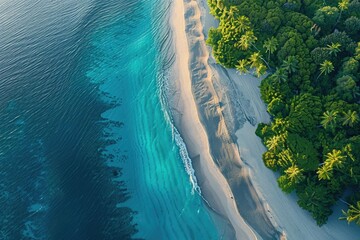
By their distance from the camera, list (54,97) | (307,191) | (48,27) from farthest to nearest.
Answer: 1. (48,27)
2. (54,97)
3. (307,191)

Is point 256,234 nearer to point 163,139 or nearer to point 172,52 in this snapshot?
point 163,139

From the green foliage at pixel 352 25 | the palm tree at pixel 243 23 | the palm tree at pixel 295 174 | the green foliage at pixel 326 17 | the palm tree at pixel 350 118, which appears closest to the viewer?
the palm tree at pixel 295 174

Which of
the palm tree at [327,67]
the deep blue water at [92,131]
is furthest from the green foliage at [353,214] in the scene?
the palm tree at [327,67]

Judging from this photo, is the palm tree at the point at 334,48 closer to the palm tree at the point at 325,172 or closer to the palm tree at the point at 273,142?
the palm tree at the point at 273,142

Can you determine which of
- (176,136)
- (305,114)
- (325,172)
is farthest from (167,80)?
(325,172)

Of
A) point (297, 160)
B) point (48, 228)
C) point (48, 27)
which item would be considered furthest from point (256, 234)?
point (48, 27)

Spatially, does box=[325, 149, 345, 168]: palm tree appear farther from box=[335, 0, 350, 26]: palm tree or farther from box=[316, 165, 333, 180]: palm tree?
box=[335, 0, 350, 26]: palm tree
